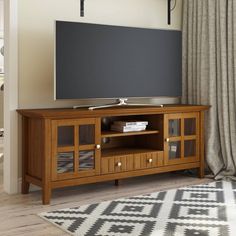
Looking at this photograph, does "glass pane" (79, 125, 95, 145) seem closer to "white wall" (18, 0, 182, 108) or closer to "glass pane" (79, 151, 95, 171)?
"glass pane" (79, 151, 95, 171)

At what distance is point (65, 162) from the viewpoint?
Answer: 3.63 metres

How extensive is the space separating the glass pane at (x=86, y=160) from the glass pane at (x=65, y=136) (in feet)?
0.47

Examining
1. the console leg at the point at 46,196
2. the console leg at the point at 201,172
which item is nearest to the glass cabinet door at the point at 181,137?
the console leg at the point at 201,172

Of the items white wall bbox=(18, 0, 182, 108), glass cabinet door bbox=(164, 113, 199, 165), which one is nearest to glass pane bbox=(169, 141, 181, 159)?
glass cabinet door bbox=(164, 113, 199, 165)

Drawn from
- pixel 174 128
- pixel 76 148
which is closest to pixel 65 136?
pixel 76 148

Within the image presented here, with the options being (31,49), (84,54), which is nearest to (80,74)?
(84,54)

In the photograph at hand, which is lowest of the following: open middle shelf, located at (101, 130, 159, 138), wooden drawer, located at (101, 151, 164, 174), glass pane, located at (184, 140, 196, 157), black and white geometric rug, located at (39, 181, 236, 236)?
black and white geometric rug, located at (39, 181, 236, 236)

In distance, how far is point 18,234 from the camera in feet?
9.30

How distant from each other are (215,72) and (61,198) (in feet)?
6.19

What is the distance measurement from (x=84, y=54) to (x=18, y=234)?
1617 millimetres

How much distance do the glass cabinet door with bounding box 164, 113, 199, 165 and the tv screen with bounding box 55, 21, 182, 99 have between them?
28 centimetres

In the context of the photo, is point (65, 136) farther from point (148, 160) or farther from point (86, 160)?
point (148, 160)

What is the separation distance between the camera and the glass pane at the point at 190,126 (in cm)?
433

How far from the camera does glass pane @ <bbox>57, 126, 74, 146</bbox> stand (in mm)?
3590
